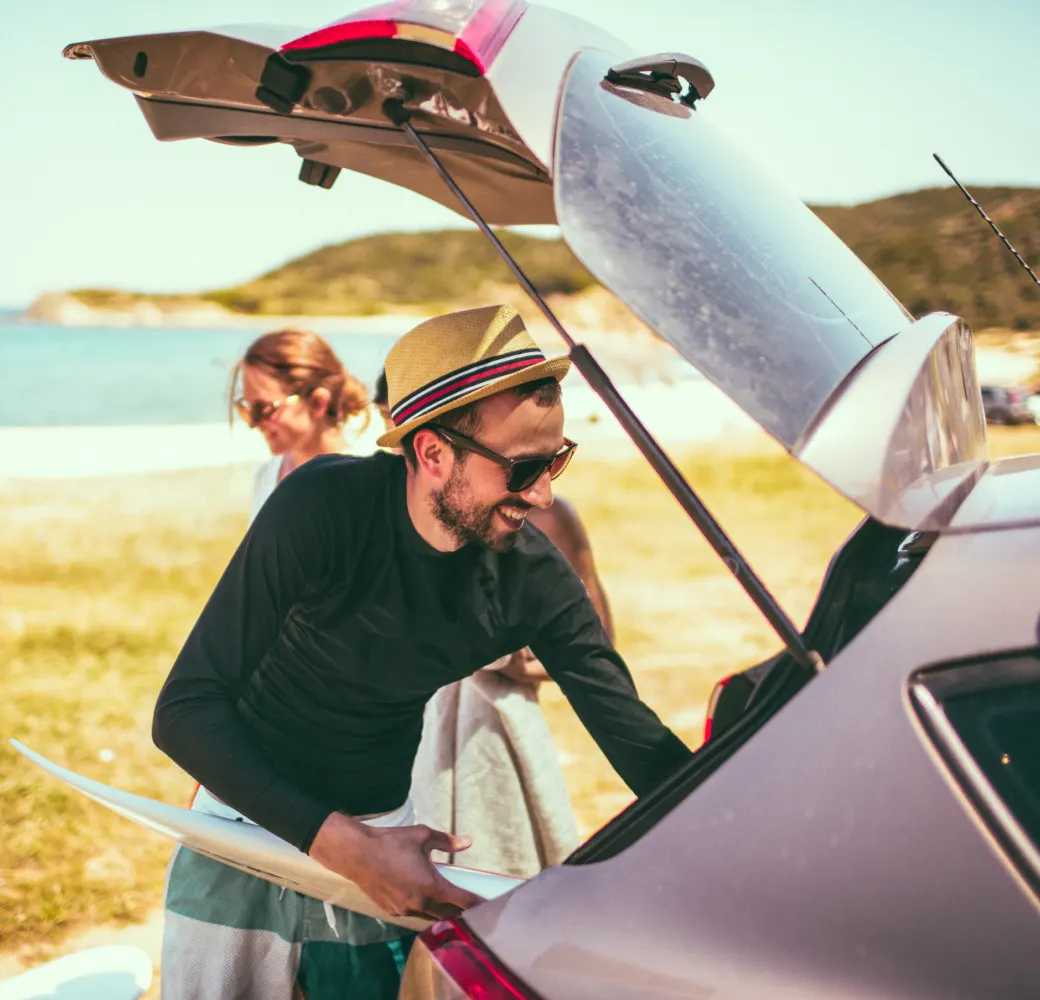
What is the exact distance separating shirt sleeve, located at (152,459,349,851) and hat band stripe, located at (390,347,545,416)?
206 mm

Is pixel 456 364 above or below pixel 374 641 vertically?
above

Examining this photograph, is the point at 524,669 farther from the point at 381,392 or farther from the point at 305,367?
the point at 305,367

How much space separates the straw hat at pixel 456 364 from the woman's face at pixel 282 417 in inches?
63.6

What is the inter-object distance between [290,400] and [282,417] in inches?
2.3

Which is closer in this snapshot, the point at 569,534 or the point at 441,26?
the point at 441,26

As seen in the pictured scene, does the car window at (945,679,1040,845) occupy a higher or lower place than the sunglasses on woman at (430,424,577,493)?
higher

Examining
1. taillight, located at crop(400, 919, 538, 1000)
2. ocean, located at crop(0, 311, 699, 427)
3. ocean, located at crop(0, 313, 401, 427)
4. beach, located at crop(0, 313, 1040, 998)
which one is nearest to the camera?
taillight, located at crop(400, 919, 538, 1000)

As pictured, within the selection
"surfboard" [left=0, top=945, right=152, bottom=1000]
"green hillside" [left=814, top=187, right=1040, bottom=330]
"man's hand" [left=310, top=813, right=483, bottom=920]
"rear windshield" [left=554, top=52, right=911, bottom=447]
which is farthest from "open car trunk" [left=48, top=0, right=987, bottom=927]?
"green hillside" [left=814, top=187, right=1040, bottom=330]

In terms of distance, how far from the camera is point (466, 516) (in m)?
1.84

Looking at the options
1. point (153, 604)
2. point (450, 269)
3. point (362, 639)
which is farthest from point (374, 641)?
point (450, 269)

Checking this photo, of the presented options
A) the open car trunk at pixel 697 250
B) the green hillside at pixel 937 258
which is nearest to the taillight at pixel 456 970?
the open car trunk at pixel 697 250

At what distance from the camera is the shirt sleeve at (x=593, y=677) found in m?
1.86

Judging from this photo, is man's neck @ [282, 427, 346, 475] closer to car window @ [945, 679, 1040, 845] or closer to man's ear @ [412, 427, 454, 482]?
man's ear @ [412, 427, 454, 482]

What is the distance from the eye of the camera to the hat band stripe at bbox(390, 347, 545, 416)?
180 centimetres
